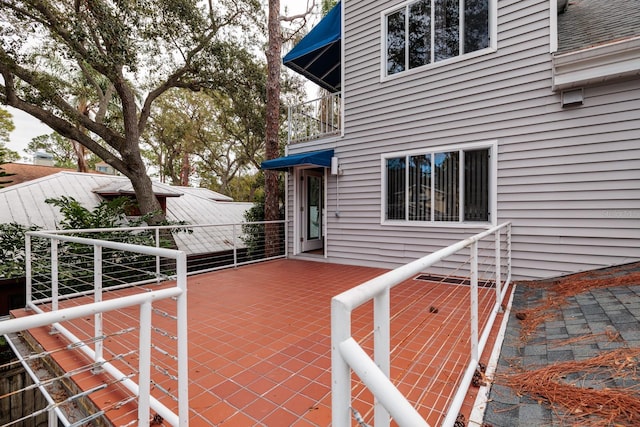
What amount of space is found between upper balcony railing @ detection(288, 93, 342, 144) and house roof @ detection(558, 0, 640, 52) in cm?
433

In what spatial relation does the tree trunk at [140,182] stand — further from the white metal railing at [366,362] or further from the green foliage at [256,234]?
the white metal railing at [366,362]

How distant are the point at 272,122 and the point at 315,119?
1.34 m

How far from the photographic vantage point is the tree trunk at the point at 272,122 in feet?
26.6

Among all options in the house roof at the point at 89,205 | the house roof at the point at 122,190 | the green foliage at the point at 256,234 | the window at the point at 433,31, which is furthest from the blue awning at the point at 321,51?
the house roof at the point at 122,190

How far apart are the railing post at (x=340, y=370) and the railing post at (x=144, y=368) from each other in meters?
1.15

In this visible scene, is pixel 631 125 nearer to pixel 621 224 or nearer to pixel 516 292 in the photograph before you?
pixel 621 224

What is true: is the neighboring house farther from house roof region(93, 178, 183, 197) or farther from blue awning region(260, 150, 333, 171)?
house roof region(93, 178, 183, 197)

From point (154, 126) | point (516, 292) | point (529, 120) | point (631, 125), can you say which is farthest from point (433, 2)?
point (154, 126)

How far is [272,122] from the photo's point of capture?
8539 mm

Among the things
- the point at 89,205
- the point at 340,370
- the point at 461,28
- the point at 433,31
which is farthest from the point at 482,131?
the point at 89,205

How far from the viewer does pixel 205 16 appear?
8352mm

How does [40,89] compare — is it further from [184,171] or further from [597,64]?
[184,171]

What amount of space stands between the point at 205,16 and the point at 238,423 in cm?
968

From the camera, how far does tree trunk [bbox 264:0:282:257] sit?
26.6ft
